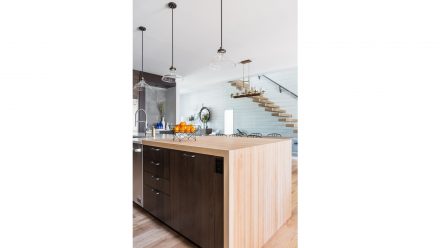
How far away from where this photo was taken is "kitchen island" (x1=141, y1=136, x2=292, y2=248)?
150cm

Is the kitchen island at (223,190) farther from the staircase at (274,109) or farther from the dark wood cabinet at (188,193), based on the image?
the staircase at (274,109)

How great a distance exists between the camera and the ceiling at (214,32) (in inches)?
114

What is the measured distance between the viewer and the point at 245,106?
8.08 meters

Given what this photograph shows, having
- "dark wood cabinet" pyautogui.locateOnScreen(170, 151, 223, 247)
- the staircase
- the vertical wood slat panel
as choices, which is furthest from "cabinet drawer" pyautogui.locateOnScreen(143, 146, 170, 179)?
the staircase

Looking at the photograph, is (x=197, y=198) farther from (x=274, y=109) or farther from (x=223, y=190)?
(x=274, y=109)

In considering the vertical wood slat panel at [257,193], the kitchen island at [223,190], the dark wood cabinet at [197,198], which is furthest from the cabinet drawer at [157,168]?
the vertical wood slat panel at [257,193]

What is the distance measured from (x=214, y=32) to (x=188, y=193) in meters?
2.92

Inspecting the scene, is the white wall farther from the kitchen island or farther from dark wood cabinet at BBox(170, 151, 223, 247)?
dark wood cabinet at BBox(170, 151, 223, 247)

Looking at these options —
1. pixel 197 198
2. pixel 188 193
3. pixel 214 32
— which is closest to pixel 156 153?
pixel 188 193

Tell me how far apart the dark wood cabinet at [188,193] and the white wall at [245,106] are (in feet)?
18.1
